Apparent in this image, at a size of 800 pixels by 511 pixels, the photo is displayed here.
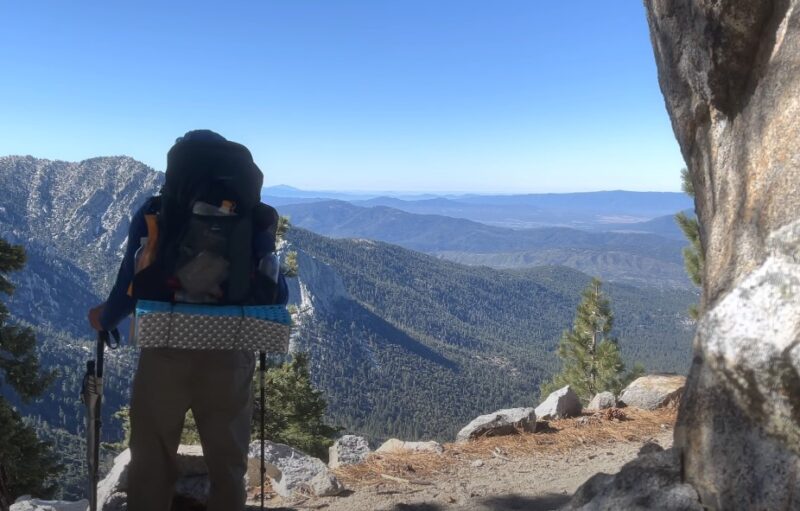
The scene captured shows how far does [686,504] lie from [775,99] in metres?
2.47

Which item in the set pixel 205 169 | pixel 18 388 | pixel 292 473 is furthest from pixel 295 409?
pixel 205 169

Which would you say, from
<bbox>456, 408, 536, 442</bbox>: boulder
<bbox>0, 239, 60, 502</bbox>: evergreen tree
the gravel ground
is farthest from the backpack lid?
<bbox>0, 239, 60, 502</bbox>: evergreen tree

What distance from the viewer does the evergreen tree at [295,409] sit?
17.6 meters

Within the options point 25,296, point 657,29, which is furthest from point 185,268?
point 25,296

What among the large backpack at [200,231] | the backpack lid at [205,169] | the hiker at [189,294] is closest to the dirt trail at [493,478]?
the hiker at [189,294]

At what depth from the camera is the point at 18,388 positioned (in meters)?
11.7

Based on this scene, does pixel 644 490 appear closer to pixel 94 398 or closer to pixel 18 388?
pixel 94 398

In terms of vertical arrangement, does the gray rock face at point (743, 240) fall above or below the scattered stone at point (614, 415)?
above

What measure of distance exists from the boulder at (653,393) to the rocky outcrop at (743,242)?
6161mm

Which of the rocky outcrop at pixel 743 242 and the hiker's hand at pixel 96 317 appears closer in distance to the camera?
the rocky outcrop at pixel 743 242

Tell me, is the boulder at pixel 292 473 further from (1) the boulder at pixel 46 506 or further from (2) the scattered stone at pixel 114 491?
(1) the boulder at pixel 46 506

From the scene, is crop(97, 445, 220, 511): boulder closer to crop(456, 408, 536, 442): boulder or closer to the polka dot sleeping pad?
the polka dot sleeping pad

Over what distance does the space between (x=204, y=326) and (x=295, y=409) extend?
16.1 meters

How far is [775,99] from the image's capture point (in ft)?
11.7
